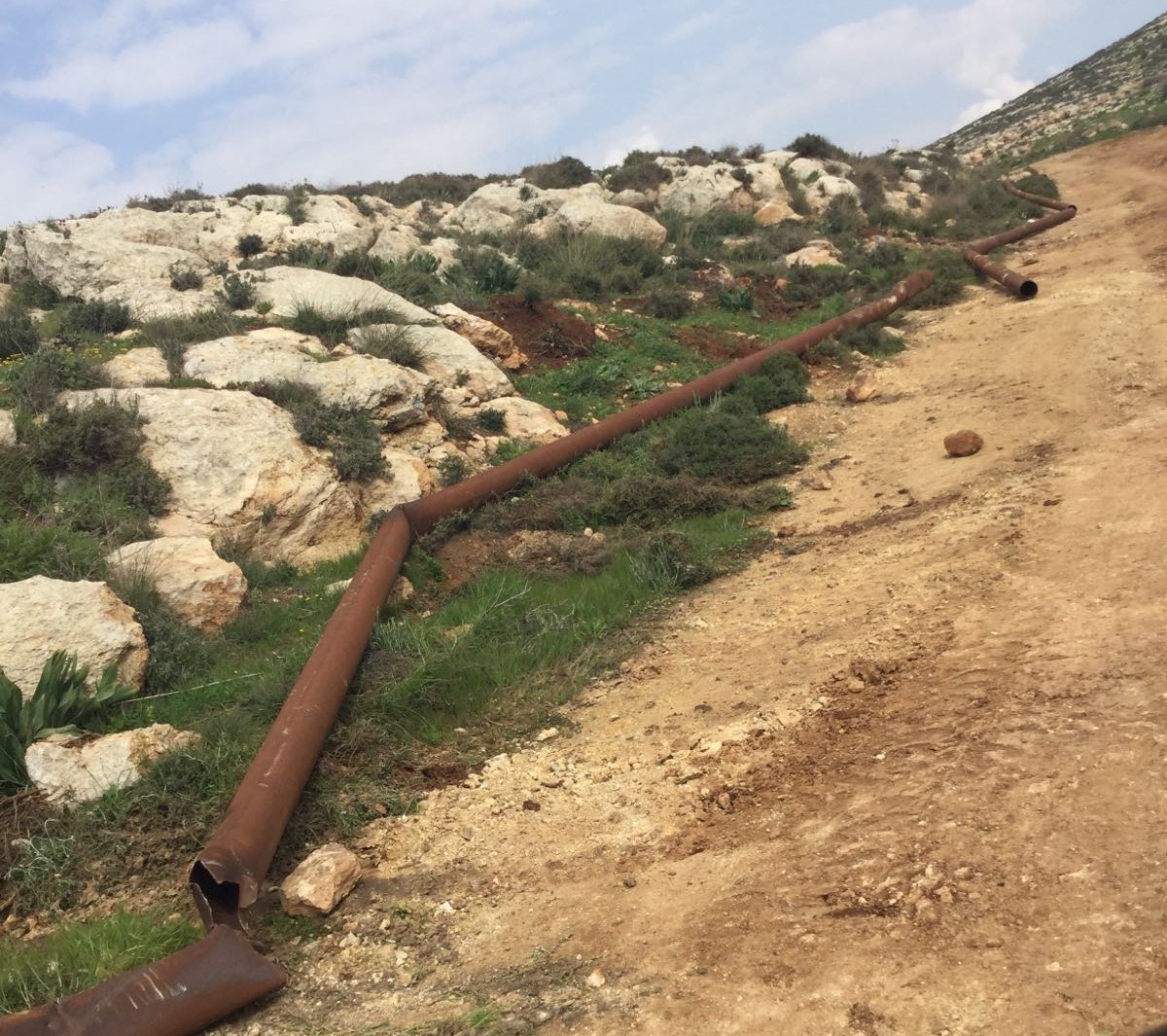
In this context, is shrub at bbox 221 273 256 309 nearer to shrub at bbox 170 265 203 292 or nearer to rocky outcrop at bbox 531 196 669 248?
shrub at bbox 170 265 203 292

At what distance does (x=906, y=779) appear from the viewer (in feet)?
12.6

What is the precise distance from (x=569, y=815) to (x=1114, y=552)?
12.3 feet

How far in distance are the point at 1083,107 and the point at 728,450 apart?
48907 millimetres

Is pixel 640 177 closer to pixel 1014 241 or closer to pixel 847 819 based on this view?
pixel 1014 241

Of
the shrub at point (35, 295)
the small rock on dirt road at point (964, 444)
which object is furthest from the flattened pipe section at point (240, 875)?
the shrub at point (35, 295)

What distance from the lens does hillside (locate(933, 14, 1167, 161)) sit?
36.8 meters

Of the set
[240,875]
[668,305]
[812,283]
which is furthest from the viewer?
[812,283]

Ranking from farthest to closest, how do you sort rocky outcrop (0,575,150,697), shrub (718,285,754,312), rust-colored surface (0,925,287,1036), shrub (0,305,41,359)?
shrub (718,285,754,312), shrub (0,305,41,359), rocky outcrop (0,575,150,697), rust-colored surface (0,925,287,1036)

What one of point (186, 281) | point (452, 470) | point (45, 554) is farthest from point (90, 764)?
point (186, 281)

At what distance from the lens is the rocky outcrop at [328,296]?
495 inches

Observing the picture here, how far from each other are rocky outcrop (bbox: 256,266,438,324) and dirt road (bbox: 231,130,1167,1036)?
775 cm

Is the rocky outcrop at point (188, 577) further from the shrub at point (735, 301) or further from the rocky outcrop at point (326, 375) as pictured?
the shrub at point (735, 301)

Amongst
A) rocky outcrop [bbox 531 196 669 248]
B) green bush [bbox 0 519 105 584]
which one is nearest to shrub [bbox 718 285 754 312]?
rocky outcrop [bbox 531 196 669 248]

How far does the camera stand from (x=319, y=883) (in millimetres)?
3955
